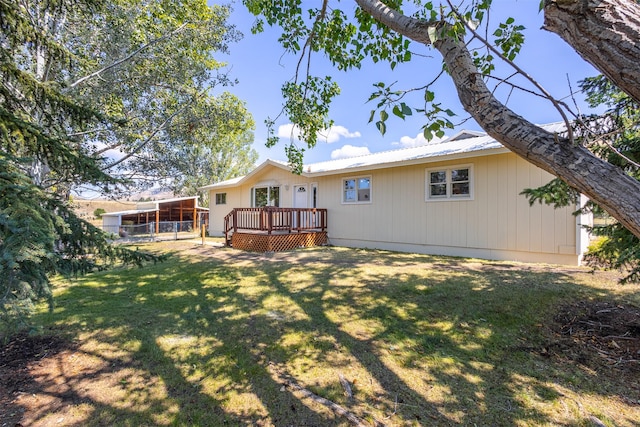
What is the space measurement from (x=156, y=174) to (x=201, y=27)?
5396mm

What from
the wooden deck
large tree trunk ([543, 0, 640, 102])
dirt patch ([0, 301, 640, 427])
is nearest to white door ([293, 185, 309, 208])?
the wooden deck

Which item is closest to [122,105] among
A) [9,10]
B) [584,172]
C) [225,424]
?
[9,10]

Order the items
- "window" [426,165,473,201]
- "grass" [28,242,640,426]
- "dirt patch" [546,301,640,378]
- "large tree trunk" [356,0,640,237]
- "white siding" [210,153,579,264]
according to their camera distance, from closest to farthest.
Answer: "large tree trunk" [356,0,640,237] < "grass" [28,242,640,426] < "dirt patch" [546,301,640,378] < "white siding" [210,153,579,264] < "window" [426,165,473,201]

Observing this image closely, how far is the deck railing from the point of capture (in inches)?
413

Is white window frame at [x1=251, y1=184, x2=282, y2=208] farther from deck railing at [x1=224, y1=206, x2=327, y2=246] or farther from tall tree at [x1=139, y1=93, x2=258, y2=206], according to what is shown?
tall tree at [x1=139, y1=93, x2=258, y2=206]

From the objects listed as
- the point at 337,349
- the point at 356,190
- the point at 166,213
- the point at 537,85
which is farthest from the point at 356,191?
the point at 166,213

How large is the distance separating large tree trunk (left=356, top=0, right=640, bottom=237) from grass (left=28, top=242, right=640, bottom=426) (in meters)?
1.57

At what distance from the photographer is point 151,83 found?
31.9 ft

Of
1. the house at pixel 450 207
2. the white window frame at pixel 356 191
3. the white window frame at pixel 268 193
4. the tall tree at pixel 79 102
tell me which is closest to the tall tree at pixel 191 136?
the tall tree at pixel 79 102

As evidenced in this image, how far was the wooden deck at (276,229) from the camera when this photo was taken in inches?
406

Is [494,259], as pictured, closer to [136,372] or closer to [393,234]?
[393,234]

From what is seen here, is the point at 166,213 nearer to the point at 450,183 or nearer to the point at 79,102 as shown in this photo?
the point at 79,102

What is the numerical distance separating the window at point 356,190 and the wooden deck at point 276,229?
1112 millimetres

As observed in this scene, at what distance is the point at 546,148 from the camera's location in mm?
1591
